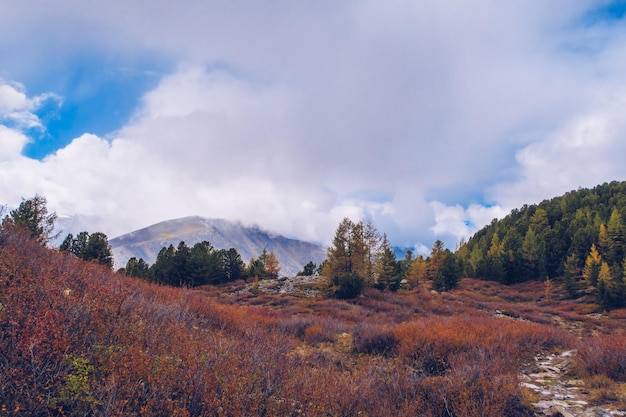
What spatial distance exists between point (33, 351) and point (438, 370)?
21.6ft

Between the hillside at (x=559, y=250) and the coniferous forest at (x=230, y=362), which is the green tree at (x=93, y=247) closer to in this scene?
the coniferous forest at (x=230, y=362)

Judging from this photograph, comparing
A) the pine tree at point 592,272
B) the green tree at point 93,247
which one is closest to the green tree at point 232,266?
the green tree at point 93,247

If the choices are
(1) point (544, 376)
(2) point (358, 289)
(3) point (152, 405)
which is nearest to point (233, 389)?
(3) point (152, 405)

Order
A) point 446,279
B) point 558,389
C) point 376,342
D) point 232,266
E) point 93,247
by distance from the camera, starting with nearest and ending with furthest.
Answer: point 558,389 → point 376,342 → point 93,247 → point 446,279 → point 232,266

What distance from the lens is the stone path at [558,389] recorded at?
4.18 meters

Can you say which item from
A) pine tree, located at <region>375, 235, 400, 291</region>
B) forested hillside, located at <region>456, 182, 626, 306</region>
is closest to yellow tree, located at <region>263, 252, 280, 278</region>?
pine tree, located at <region>375, 235, 400, 291</region>

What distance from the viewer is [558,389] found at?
5195 mm

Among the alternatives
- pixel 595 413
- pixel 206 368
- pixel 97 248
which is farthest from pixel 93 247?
pixel 595 413

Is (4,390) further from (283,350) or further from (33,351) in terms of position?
(283,350)

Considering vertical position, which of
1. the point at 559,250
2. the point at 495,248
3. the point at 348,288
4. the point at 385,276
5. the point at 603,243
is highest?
the point at 495,248

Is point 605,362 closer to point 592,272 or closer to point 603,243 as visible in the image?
point 592,272

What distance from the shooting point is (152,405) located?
3.09m

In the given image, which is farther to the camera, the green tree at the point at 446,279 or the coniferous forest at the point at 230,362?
the green tree at the point at 446,279

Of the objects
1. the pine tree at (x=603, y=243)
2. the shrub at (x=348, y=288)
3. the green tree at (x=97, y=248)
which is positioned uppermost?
the pine tree at (x=603, y=243)
